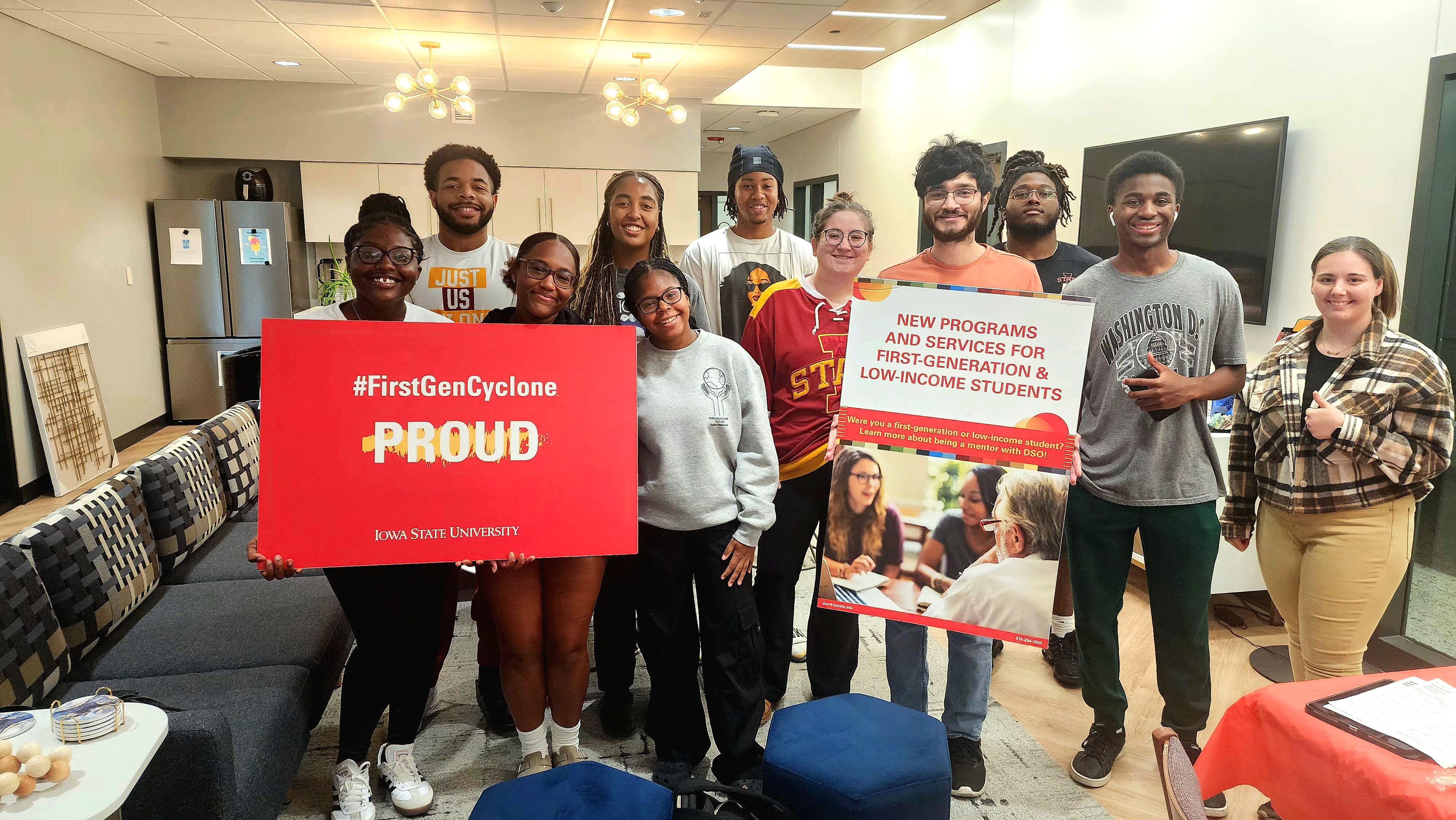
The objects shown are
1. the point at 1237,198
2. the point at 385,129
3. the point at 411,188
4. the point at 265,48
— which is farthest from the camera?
the point at 411,188

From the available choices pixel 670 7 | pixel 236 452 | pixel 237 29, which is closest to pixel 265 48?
pixel 237 29

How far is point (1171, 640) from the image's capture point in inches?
86.1

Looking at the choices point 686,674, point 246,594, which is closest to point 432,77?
point 246,594

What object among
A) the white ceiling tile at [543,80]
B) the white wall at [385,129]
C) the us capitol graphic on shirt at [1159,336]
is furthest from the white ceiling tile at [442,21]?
the us capitol graphic on shirt at [1159,336]

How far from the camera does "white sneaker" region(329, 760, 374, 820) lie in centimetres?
207

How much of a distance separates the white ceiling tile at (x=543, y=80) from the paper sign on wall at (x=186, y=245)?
284 centimetres

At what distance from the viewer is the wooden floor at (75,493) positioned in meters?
4.58

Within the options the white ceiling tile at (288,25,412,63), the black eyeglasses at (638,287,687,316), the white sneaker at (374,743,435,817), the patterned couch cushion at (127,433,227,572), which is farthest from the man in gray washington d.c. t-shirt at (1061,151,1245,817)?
the white ceiling tile at (288,25,412,63)

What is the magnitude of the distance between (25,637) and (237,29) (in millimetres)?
4866

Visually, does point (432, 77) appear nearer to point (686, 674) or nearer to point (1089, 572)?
point (686, 674)

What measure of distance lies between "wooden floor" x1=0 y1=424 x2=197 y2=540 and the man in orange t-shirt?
10.6ft

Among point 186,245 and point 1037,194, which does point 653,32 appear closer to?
point 1037,194

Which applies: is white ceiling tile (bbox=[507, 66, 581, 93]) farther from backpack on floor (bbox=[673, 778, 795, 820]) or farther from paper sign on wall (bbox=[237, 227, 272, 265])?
backpack on floor (bbox=[673, 778, 795, 820])

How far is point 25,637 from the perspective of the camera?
1802mm
